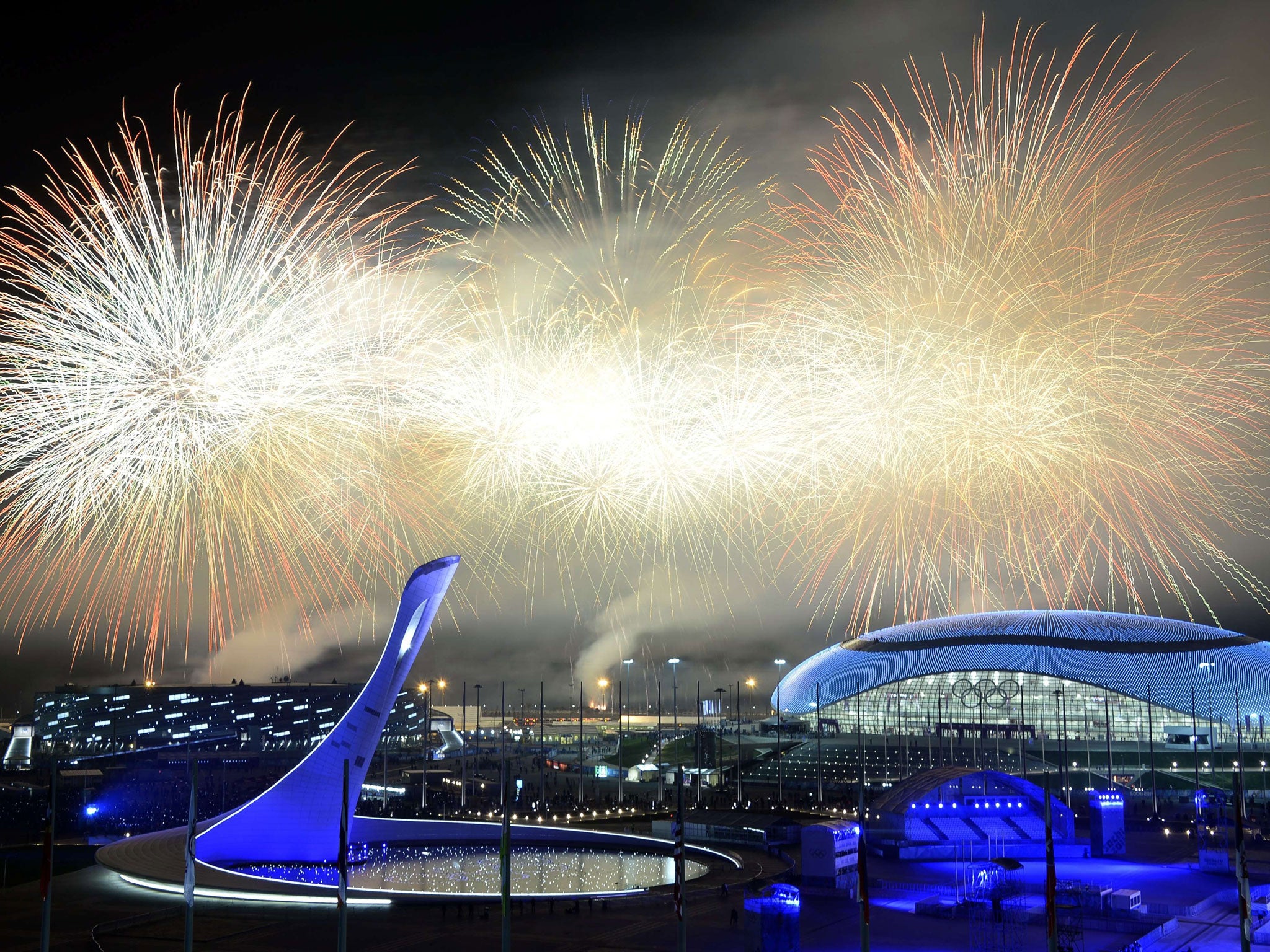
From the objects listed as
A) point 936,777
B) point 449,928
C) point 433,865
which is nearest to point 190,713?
point 433,865

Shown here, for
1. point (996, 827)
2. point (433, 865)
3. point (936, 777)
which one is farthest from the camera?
point (936, 777)

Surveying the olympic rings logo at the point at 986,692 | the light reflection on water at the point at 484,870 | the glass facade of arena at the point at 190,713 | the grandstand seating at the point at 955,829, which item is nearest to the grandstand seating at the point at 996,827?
the grandstand seating at the point at 955,829

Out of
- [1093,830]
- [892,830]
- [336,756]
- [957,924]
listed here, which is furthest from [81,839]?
[1093,830]

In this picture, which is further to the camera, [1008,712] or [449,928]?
[1008,712]

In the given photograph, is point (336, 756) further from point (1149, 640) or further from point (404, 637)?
point (1149, 640)

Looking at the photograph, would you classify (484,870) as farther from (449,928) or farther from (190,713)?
(190,713)

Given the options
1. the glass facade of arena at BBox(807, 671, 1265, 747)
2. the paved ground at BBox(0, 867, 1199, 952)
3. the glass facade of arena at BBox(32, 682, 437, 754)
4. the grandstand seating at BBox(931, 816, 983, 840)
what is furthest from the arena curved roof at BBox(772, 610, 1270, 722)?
the glass facade of arena at BBox(32, 682, 437, 754)

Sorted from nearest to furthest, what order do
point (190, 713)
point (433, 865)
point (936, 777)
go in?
point (433, 865) → point (936, 777) → point (190, 713)

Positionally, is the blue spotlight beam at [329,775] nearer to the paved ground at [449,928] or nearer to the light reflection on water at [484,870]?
the light reflection on water at [484,870]
